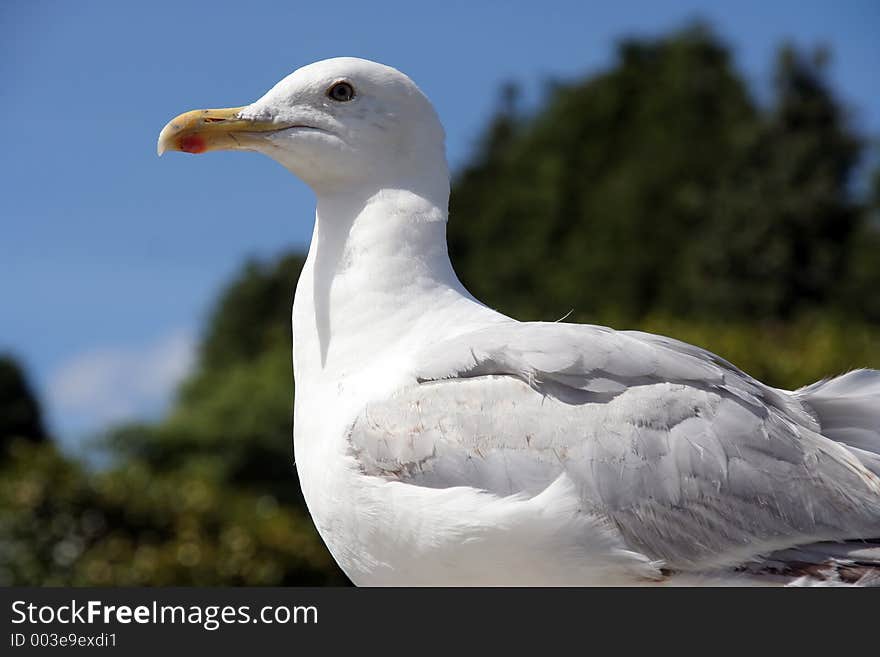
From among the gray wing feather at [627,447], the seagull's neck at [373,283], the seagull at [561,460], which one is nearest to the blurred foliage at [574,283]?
the seagull's neck at [373,283]

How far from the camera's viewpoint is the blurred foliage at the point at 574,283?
10.1 m

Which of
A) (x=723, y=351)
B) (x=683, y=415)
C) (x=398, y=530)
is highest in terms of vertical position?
(x=723, y=351)

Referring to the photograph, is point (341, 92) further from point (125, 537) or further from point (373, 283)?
point (125, 537)

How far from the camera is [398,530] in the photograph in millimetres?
3180

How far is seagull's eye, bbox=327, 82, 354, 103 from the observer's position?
3688mm

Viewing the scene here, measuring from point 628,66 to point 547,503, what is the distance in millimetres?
37025

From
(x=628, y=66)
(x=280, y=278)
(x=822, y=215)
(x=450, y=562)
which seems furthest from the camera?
(x=628, y=66)

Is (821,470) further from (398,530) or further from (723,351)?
(723,351)

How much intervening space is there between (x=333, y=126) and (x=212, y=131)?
395 mm

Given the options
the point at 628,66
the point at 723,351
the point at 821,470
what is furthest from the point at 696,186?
the point at 821,470

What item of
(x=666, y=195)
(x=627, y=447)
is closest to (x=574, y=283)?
(x=666, y=195)

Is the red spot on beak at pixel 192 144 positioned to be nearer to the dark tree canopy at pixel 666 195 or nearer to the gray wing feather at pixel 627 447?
the gray wing feather at pixel 627 447

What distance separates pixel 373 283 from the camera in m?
3.65

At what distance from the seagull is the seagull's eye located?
1.92 ft
